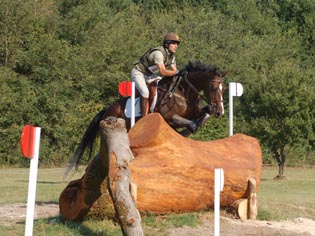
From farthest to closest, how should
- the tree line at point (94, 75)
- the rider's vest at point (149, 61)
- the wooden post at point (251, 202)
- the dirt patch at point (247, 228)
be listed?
the tree line at point (94, 75) → the rider's vest at point (149, 61) → the wooden post at point (251, 202) → the dirt patch at point (247, 228)

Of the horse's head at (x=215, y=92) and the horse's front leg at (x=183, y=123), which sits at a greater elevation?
the horse's head at (x=215, y=92)

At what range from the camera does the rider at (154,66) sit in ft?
37.3

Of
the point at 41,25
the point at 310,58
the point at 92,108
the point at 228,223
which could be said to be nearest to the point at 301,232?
the point at 228,223

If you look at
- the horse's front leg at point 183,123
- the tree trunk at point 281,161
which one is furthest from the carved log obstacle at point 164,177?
the tree trunk at point 281,161

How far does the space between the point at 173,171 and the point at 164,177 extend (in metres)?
0.16

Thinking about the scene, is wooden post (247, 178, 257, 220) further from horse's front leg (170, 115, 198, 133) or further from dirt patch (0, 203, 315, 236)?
horse's front leg (170, 115, 198, 133)

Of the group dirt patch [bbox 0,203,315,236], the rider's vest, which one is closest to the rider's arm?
the rider's vest

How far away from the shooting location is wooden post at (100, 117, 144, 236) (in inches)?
301

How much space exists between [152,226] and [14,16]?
89.9 ft

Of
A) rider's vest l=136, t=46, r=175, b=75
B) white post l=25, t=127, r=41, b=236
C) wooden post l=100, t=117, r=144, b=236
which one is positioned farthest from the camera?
rider's vest l=136, t=46, r=175, b=75

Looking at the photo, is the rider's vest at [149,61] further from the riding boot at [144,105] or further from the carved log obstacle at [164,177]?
the carved log obstacle at [164,177]

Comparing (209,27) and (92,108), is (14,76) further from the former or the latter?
(209,27)

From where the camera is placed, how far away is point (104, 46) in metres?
37.2

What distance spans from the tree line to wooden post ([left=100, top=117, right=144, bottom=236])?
63.4 feet
